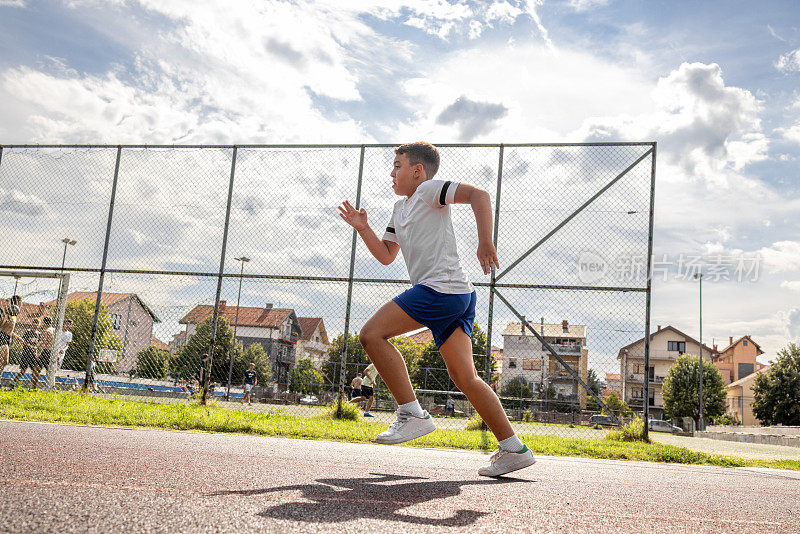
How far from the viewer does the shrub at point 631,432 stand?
786 cm

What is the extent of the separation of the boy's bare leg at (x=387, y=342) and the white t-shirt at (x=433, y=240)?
0.78 feet

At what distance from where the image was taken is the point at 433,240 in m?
3.31

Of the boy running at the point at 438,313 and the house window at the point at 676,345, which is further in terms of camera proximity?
the house window at the point at 676,345

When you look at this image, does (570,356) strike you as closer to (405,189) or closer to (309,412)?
(309,412)

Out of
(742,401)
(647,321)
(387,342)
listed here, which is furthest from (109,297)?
(742,401)

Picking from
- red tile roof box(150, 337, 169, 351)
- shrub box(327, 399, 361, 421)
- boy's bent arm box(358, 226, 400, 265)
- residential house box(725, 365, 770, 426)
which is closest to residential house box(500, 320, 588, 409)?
shrub box(327, 399, 361, 421)

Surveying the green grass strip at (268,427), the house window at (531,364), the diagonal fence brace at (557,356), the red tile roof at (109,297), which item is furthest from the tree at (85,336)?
the house window at (531,364)

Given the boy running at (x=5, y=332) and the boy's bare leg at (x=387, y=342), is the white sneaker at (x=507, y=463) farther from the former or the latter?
the boy running at (x=5, y=332)

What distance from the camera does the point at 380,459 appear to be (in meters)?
3.89

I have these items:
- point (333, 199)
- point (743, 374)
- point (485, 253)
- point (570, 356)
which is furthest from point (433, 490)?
point (743, 374)

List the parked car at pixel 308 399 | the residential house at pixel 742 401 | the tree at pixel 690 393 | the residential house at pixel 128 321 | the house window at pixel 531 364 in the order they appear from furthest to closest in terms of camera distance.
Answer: the residential house at pixel 742 401 → the tree at pixel 690 393 → the house window at pixel 531 364 → the parked car at pixel 308 399 → the residential house at pixel 128 321

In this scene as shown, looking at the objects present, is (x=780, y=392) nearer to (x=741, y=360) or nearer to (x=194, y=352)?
(x=194, y=352)

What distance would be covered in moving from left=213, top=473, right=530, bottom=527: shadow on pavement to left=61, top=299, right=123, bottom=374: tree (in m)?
8.17

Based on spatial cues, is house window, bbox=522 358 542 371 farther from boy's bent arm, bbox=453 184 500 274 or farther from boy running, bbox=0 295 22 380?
boy's bent arm, bbox=453 184 500 274
